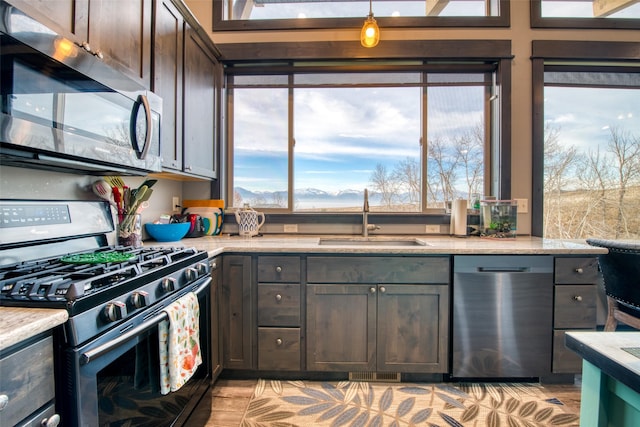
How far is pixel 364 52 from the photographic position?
2500 mm

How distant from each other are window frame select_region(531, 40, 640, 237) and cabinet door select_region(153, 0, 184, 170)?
278cm

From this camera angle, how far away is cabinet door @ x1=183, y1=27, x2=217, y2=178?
202 centimetres

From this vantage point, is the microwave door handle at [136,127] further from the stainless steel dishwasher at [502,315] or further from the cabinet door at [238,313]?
the stainless steel dishwasher at [502,315]

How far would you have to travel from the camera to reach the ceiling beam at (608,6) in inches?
97.7

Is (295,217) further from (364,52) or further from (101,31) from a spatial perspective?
(101,31)

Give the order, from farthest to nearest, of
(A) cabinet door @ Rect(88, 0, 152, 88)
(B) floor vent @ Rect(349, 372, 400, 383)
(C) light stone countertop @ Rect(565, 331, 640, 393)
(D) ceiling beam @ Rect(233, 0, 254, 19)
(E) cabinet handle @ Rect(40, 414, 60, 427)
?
(D) ceiling beam @ Rect(233, 0, 254, 19) < (B) floor vent @ Rect(349, 372, 400, 383) < (A) cabinet door @ Rect(88, 0, 152, 88) < (E) cabinet handle @ Rect(40, 414, 60, 427) < (C) light stone countertop @ Rect(565, 331, 640, 393)

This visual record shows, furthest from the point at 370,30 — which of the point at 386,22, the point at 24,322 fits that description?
the point at 24,322

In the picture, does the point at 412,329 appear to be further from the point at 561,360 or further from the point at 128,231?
the point at 128,231

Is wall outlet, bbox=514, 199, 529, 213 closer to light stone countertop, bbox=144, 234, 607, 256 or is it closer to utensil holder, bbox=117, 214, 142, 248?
light stone countertop, bbox=144, 234, 607, 256

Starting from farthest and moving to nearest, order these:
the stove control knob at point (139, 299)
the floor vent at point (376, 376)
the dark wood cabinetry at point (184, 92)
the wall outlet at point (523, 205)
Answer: the wall outlet at point (523, 205)
the floor vent at point (376, 376)
the dark wood cabinetry at point (184, 92)
the stove control knob at point (139, 299)

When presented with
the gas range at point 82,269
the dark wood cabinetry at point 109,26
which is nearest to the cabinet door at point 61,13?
the dark wood cabinetry at point 109,26

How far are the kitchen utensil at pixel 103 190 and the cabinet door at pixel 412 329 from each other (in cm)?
169

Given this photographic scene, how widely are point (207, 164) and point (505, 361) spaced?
251cm

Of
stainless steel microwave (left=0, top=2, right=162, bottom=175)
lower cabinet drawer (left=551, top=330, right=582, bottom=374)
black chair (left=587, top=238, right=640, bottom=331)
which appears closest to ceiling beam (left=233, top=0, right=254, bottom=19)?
stainless steel microwave (left=0, top=2, right=162, bottom=175)
